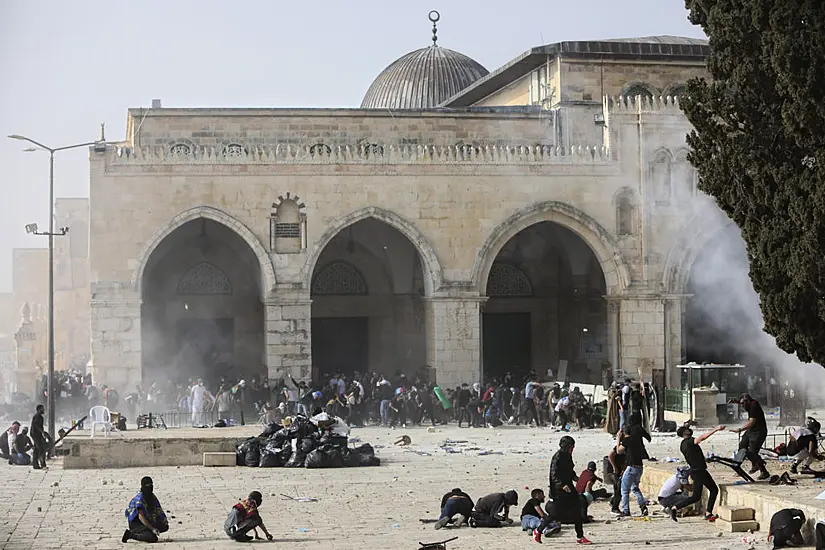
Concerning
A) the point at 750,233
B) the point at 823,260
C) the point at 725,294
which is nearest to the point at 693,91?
the point at 750,233

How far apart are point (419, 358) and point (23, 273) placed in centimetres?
2788

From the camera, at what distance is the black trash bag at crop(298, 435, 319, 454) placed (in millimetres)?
18391

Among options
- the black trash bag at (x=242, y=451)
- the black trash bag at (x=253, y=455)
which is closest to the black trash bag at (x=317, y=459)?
the black trash bag at (x=253, y=455)

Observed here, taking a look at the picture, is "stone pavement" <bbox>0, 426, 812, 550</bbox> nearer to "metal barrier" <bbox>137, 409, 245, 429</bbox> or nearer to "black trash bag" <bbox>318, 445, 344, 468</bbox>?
"black trash bag" <bbox>318, 445, 344, 468</bbox>

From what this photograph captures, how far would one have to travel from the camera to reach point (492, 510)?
13.1 m

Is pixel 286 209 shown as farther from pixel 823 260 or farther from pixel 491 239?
pixel 823 260

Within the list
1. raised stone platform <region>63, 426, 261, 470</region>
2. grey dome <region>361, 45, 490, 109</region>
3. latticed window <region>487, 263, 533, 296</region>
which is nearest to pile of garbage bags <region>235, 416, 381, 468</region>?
raised stone platform <region>63, 426, 261, 470</region>

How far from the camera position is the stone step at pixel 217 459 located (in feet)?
60.8

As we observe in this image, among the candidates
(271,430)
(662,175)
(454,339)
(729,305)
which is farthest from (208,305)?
(271,430)

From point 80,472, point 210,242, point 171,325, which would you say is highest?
point 210,242

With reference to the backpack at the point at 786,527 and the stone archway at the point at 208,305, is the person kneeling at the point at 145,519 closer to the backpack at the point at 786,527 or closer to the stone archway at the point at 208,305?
the backpack at the point at 786,527

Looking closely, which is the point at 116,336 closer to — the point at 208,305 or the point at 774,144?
the point at 208,305

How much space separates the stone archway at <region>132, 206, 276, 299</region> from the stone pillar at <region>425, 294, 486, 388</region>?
135 inches

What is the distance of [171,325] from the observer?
30344 mm
